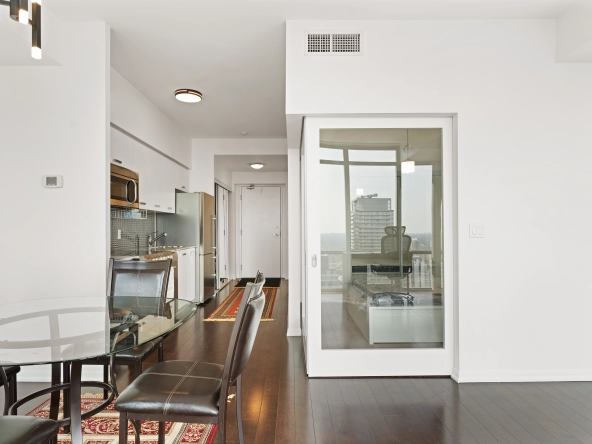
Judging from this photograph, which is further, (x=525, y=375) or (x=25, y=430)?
(x=525, y=375)


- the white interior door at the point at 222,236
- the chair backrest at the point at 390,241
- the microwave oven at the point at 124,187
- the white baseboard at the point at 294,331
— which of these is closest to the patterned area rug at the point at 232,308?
the white baseboard at the point at 294,331

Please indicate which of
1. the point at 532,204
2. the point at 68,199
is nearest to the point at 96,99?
the point at 68,199

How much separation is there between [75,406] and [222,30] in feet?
8.73

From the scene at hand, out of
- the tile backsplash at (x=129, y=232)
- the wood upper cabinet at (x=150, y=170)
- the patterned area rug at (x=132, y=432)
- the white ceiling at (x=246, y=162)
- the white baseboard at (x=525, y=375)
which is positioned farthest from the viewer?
the white ceiling at (x=246, y=162)

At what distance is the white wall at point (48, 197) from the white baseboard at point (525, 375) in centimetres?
279

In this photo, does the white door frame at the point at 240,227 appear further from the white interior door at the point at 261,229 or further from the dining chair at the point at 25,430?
the dining chair at the point at 25,430

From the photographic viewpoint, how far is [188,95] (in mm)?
4195

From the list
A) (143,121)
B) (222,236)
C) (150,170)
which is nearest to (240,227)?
(222,236)

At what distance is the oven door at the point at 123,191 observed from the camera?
11.5 feet

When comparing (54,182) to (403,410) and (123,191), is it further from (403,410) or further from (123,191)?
(403,410)

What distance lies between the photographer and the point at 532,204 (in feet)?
9.44

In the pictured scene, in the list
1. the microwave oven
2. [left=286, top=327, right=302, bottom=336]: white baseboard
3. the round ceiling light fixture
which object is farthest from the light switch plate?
the round ceiling light fixture

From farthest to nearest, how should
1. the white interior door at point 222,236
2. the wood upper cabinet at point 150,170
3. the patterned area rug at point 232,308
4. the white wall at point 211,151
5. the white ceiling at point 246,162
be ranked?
the white interior door at point 222,236
the white ceiling at point 246,162
the white wall at point 211,151
the patterned area rug at point 232,308
the wood upper cabinet at point 150,170

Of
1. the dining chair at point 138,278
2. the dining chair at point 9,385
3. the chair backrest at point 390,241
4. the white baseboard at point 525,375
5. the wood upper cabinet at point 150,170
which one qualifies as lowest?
the white baseboard at point 525,375
